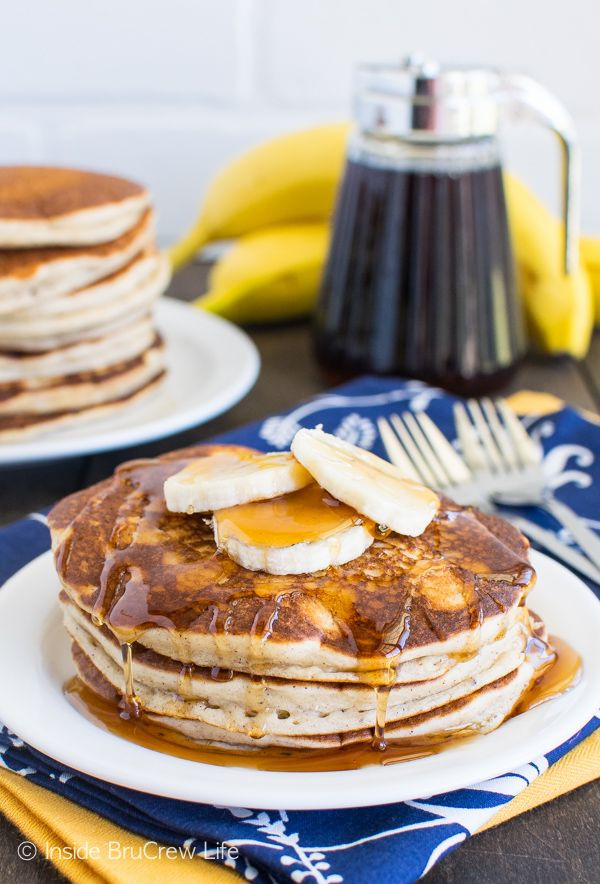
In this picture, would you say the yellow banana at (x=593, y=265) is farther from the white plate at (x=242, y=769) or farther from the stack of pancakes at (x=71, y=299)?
the white plate at (x=242, y=769)

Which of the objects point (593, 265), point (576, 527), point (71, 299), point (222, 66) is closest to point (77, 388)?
point (71, 299)

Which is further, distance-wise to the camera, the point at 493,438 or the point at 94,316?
the point at 94,316

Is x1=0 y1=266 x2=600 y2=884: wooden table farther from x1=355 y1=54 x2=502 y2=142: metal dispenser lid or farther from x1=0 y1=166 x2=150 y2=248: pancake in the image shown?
x1=355 y1=54 x2=502 y2=142: metal dispenser lid

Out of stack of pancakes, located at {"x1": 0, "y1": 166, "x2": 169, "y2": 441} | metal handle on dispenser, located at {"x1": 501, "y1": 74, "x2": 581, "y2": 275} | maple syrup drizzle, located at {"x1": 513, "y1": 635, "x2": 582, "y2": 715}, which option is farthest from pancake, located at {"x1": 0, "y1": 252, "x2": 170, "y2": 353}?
maple syrup drizzle, located at {"x1": 513, "y1": 635, "x2": 582, "y2": 715}

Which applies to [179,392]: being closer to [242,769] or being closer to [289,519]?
[289,519]

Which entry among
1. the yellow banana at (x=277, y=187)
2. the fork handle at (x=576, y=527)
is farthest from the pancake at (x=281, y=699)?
the yellow banana at (x=277, y=187)

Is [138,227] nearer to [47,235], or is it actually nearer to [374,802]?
[47,235]

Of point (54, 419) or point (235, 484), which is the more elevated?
point (235, 484)
